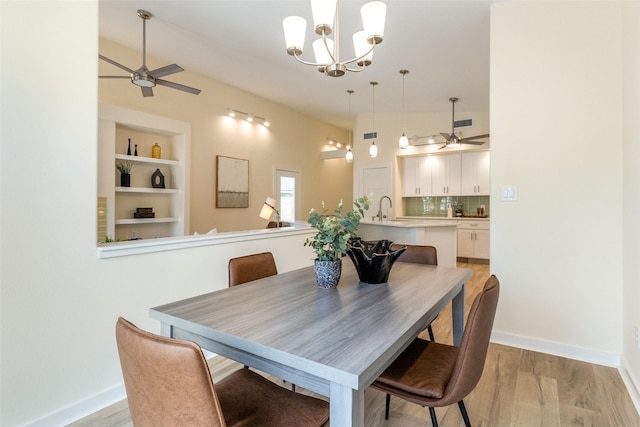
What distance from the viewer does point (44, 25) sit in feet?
5.25

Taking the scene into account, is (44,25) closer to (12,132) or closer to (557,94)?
(12,132)

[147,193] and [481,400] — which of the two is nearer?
[481,400]

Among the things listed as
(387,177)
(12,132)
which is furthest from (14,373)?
(387,177)

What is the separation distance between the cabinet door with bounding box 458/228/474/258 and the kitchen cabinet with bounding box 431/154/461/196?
30.8 inches

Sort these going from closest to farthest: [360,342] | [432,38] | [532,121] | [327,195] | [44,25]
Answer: [360,342]
[44,25]
[532,121]
[432,38]
[327,195]

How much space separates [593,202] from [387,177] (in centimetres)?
464

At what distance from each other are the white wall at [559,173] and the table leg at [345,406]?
7.51 feet

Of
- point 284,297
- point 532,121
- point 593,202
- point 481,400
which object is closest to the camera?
point 284,297

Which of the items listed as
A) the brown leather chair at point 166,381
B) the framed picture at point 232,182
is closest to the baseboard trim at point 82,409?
the brown leather chair at point 166,381

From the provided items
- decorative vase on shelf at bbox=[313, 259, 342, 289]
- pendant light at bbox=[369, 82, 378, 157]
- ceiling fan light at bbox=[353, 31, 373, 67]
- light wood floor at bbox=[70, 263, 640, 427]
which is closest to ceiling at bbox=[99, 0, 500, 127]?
pendant light at bbox=[369, 82, 378, 157]

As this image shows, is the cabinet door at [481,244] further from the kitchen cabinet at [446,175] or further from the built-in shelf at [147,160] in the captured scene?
the built-in shelf at [147,160]

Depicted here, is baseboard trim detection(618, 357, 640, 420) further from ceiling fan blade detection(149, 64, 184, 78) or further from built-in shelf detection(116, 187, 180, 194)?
built-in shelf detection(116, 187, 180, 194)

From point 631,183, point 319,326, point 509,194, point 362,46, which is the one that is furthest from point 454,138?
point 319,326

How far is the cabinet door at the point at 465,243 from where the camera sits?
6.43 m
